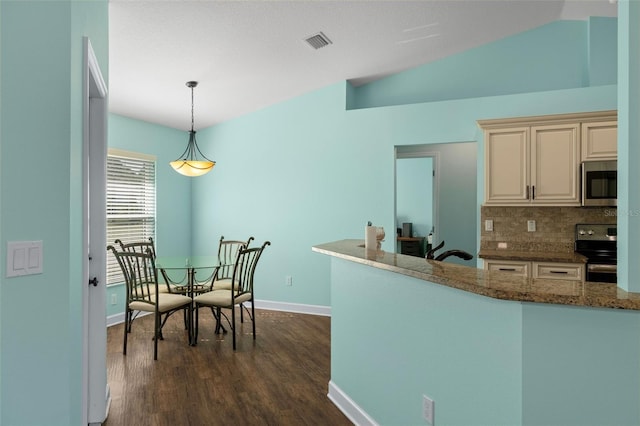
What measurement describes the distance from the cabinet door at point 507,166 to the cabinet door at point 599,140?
496 mm

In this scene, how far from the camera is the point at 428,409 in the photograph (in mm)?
1841

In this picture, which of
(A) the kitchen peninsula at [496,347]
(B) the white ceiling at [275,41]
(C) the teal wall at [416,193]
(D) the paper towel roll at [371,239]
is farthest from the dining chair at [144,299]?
(C) the teal wall at [416,193]

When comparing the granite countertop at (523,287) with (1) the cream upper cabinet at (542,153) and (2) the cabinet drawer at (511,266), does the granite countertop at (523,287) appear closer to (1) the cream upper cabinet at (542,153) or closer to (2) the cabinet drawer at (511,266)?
(2) the cabinet drawer at (511,266)

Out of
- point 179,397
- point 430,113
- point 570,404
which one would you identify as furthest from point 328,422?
point 430,113

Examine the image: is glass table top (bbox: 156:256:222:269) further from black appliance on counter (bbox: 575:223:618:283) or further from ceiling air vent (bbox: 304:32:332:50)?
black appliance on counter (bbox: 575:223:618:283)

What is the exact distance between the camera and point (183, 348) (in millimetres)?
3867

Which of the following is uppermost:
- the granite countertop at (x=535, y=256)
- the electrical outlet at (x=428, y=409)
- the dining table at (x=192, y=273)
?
the granite countertop at (x=535, y=256)

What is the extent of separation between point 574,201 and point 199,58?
12.4 ft

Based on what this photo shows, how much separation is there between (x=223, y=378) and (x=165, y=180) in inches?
137

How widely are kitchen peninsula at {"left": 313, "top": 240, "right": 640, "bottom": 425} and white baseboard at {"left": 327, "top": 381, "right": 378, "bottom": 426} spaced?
74mm

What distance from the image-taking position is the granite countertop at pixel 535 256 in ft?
11.9

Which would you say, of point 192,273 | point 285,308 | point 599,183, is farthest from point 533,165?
point 192,273

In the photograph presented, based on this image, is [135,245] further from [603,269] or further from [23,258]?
[603,269]

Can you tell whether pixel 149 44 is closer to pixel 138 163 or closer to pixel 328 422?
pixel 138 163
